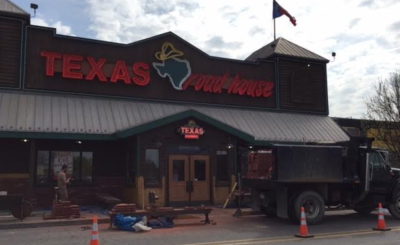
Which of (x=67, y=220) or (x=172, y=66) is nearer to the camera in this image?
(x=67, y=220)

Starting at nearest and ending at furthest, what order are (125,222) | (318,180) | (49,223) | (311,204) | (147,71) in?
(125,222), (49,223), (318,180), (311,204), (147,71)

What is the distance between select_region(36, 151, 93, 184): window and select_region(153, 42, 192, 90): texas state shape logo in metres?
5.65

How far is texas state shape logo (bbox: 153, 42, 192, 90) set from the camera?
74.6ft

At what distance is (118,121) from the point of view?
20078 mm

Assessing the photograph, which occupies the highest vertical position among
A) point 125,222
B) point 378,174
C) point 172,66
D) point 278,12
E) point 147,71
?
point 278,12

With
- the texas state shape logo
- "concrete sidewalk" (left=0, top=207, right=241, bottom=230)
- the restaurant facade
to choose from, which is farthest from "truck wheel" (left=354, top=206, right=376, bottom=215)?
the texas state shape logo

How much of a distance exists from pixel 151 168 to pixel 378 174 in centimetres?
949

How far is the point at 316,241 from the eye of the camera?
442 inches

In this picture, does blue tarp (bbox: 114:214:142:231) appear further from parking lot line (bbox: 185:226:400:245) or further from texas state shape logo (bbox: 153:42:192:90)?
texas state shape logo (bbox: 153:42:192:90)

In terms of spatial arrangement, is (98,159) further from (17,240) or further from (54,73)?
(17,240)

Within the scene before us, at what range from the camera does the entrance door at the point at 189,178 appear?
65.7 ft

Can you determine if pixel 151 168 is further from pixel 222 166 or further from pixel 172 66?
pixel 172 66

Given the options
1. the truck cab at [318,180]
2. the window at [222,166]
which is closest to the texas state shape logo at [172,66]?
the window at [222,166]

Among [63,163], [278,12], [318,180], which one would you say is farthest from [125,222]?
[278,12]
